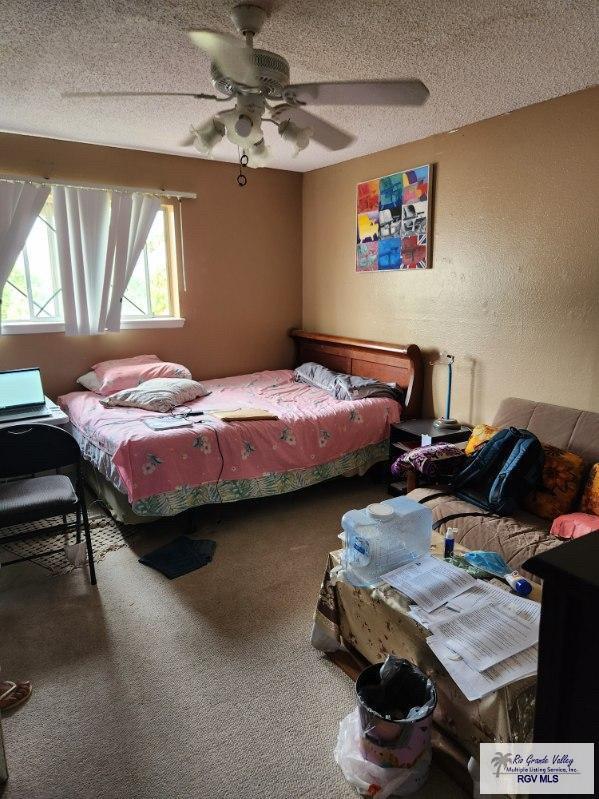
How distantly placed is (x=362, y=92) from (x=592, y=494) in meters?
1.95

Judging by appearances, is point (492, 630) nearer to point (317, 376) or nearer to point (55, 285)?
point (317, 376)

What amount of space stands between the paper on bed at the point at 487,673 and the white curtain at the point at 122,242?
3.32 meters

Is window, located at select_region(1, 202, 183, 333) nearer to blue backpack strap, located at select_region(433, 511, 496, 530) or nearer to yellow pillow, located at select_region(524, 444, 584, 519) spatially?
blue backpack strap, located at select_region(433, 511, 496, 530)

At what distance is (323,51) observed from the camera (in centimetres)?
212

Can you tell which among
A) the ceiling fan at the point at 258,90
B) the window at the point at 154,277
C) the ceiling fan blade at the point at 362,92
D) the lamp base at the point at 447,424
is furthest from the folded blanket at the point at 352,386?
the ceiling fan blade at the point at 362,92

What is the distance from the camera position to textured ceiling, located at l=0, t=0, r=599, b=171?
1796mm

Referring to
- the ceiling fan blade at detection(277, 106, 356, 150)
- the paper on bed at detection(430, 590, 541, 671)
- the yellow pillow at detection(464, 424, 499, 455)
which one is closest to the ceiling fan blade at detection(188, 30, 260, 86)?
the ceiling fan blade at detection(277, 106, 356, 150)

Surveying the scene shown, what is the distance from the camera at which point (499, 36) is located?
1976 millimetres

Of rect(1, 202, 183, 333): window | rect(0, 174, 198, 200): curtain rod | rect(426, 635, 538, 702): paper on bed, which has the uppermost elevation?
rect(0, 174, 198, 200): curtain rod

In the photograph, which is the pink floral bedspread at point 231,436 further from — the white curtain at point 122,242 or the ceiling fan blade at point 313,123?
the ceiling fan blade at point 313,123

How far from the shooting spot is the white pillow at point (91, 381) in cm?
369

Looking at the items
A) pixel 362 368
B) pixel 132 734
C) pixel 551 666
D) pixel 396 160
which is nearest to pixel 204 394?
pixel 362 368

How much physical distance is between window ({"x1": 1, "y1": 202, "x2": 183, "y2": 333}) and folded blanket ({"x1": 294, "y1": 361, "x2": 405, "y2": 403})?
127cm

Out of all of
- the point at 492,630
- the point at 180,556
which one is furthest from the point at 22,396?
the point at 492,630
